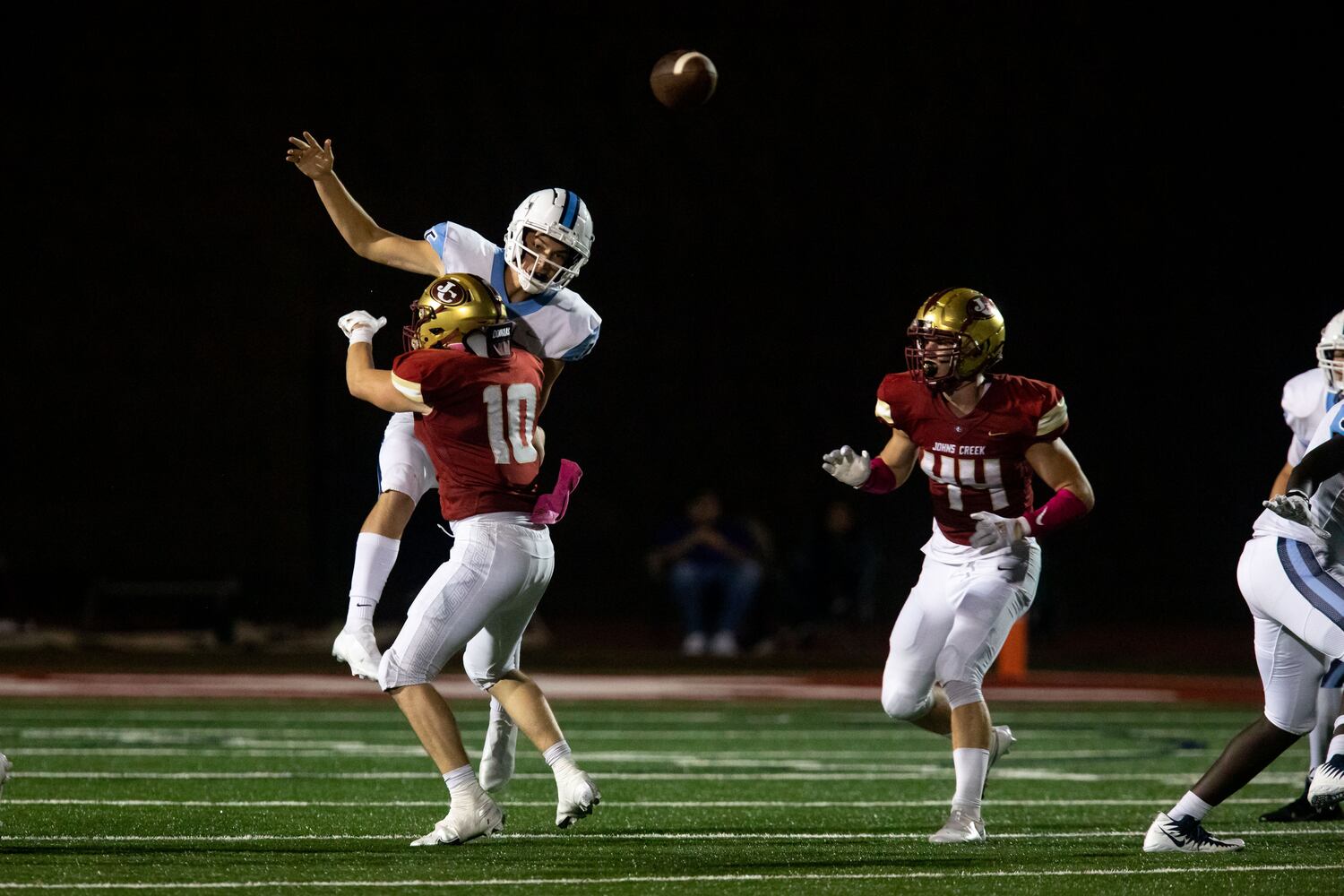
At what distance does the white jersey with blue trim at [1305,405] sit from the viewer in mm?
5988

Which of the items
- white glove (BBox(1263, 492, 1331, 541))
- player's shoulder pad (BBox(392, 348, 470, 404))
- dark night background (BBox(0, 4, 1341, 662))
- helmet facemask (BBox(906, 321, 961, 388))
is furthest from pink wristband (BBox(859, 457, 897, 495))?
dark night background (BBox(0, 4, 1341, 662))

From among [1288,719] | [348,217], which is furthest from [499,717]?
[1288,719]

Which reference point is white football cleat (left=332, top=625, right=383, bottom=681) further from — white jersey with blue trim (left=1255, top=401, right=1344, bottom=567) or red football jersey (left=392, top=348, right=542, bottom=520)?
white jersey with blue trim (left=1255, top=401, right=1344, bottom=567)

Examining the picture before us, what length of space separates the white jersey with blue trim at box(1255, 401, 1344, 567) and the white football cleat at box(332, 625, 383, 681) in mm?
2460

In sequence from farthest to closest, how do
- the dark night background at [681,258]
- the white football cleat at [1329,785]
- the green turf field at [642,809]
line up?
1. the dark night background at [681,258]
2. the white football cleat at [1329,785]
3. the green turf field at [642,809]

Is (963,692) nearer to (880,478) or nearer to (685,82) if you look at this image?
(880,478)

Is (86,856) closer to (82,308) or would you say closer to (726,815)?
(726,815)

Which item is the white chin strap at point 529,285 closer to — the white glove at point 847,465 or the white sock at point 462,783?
the white glove at point 847,465

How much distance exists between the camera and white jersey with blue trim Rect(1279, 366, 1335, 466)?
236 inches

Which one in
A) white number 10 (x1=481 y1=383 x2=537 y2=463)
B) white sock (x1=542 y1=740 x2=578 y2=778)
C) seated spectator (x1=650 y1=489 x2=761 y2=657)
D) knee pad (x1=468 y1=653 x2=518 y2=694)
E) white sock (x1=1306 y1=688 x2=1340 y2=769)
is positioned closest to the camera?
white number 10 (x1=481 y1=383 x2=537 y2=463)

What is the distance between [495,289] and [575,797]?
160 cm

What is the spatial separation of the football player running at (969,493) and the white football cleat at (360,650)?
1.43 metres

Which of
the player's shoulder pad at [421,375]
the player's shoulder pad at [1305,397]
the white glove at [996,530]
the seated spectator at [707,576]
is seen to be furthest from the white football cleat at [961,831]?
the seated spectator at [707,576]

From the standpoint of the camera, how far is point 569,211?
18.0ft
